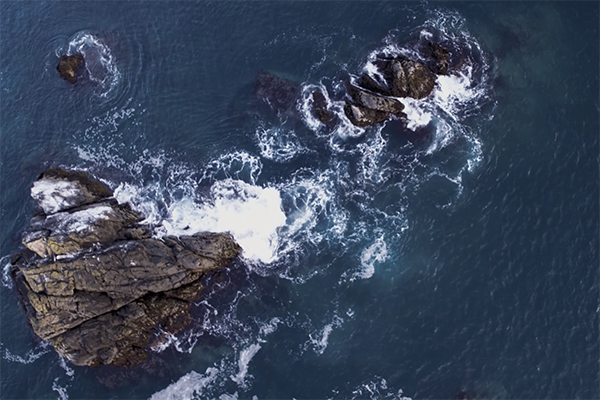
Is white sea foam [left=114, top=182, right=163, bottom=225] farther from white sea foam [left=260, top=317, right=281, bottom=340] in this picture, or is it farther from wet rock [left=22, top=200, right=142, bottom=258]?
white sea foam [left=260, top=317, right=281, bottom=340]

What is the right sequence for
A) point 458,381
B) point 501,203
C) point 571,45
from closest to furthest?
point 458,381 → point 501,203 → point 571,45

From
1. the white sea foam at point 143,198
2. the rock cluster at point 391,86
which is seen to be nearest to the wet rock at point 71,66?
the white sea foam at point 143,198

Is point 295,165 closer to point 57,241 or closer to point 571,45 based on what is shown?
point 57,241

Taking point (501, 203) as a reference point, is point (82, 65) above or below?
above

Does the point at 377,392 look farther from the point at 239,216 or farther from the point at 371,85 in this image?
the point at 371,85

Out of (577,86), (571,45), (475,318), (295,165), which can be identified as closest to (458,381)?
(475,318)

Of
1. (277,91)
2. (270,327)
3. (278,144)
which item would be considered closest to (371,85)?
(277,91)

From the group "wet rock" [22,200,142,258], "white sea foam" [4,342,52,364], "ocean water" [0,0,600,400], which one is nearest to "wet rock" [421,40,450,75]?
"ocean water" [0,0,600,400]
